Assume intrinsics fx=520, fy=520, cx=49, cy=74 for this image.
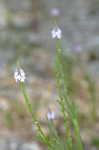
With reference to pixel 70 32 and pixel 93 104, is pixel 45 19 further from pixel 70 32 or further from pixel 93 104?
pixel 93 104

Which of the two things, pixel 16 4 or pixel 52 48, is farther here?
pixel 16 4

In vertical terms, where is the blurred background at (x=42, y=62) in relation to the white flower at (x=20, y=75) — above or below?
above

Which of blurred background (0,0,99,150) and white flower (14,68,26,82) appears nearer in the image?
white flower (14,68,26,82)

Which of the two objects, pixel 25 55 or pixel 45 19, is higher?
pixel 45 19

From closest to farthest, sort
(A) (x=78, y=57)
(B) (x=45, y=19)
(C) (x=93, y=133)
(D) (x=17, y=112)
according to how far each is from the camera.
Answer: (C) (x=93, y=133)
(D) (x=17, y=112)
(A) (x=78, y=57)
(B) (x=45, y=19)

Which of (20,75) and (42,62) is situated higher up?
(42,62)

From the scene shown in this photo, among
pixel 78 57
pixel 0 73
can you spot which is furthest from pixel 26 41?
pixel 78 57

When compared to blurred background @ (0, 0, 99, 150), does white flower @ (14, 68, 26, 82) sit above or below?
below

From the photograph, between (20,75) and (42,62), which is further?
(42,62)
